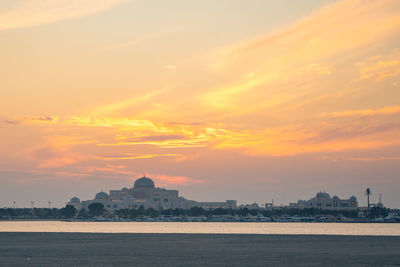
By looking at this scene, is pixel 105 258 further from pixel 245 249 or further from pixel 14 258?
pixel 245 249

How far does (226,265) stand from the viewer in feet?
204

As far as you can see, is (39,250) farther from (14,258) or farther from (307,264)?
(307,264)

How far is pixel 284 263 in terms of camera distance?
6450cm

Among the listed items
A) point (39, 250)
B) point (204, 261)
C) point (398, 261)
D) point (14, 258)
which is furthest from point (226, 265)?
point (39, 250)

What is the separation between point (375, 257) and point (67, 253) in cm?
3244

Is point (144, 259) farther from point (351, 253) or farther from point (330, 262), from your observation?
point (351, 253)

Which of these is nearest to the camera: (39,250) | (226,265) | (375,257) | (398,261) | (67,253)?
(226,265)

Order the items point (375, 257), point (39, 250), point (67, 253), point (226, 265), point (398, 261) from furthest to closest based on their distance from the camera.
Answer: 1. point (39, 250)
2. point (67, 253)
3. point (375, 257)
4. point (398, 261)
5. point (226, 265)

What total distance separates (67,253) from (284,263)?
25.2 meters

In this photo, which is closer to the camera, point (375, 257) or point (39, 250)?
point (375, 257)

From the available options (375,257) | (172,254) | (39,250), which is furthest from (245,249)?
(39,250)

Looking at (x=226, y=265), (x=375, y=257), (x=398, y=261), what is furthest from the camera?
(x=375, y=257)

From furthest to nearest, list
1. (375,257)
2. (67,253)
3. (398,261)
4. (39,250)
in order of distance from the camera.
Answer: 1. (39,250)
2. (67,253)
3. (375,257)
4. (398,261)

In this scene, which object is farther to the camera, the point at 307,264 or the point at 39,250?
the point at 39,250
